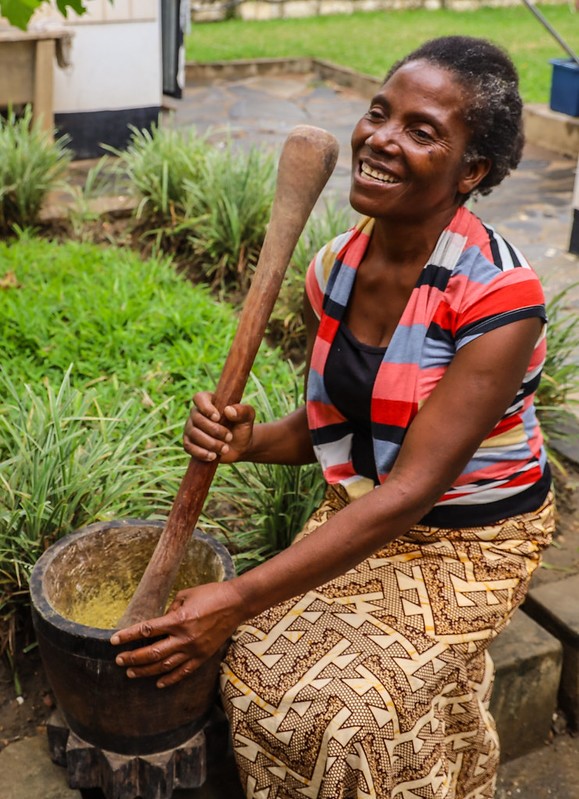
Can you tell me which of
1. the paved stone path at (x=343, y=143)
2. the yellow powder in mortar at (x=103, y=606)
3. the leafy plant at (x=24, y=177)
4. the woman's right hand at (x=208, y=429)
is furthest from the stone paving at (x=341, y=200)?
the leafy plant at (x=24, y=177)

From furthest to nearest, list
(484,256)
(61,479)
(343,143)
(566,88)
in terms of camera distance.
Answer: (343,143) → (566,88) → (61,479) → (484,256)

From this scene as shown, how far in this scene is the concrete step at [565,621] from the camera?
9.84ft

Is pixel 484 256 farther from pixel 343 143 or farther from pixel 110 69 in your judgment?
pixel 343 143

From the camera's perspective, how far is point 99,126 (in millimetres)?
7750

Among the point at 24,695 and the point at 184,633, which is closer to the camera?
the point at 184,633

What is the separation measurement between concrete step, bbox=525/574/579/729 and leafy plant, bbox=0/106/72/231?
3684 mm

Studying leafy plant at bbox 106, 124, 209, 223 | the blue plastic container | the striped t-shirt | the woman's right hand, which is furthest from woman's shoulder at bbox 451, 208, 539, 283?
the blue plastic container

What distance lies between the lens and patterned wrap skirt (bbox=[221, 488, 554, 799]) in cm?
211

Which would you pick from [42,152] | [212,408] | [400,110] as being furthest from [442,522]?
[42,152]

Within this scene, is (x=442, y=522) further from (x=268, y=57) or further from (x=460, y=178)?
(x=268, y=57)

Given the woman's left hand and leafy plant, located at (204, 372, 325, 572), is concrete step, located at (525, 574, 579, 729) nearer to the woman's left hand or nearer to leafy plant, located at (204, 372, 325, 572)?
leafy plant, located at (204, 372, 325, 572)

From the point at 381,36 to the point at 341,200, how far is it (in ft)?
30.1

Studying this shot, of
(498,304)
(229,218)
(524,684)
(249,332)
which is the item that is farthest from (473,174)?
(229,218)

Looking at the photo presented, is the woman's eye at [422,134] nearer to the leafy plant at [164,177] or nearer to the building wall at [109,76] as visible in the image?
the leafy plant at [164,177]
